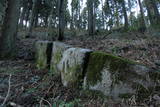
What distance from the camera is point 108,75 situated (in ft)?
7.57

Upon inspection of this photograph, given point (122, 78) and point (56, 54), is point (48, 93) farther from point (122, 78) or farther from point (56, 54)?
point (122, 78)

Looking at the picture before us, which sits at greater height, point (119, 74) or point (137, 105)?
point (119, 74)

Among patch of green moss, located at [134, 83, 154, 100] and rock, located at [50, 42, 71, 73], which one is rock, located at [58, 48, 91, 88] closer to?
rock, located at [50, 42, 71, 73]

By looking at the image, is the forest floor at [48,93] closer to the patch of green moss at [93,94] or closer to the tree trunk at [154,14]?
the patch of green moss at [93,94]

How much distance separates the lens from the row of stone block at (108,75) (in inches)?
83.4

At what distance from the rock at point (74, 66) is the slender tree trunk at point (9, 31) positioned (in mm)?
3384

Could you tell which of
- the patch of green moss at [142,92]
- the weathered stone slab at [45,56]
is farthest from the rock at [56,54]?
the patch of green moss at [142,92]

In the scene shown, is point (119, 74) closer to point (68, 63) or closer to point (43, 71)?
point (68, 63)

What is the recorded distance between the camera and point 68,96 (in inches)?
102

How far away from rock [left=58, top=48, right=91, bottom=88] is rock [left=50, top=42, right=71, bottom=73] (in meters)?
0.38

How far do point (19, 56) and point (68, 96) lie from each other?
415cm

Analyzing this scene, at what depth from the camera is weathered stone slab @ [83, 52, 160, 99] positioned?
211cm

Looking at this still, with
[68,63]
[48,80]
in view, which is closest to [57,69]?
[48,80]

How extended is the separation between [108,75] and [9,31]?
4.82 m
